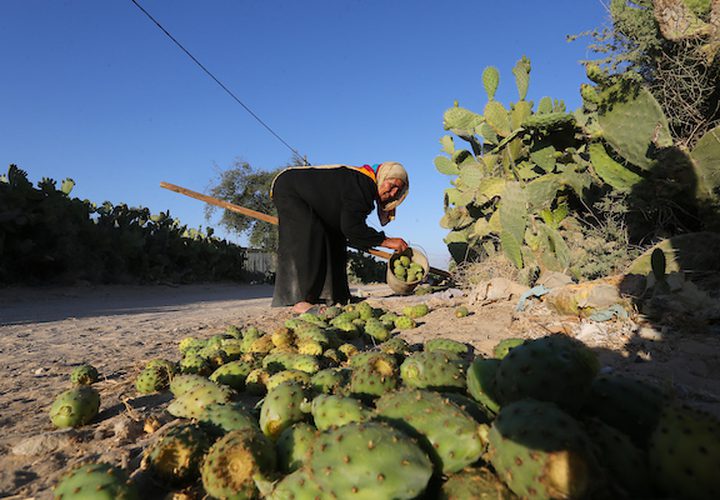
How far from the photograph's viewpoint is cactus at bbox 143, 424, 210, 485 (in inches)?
43.9

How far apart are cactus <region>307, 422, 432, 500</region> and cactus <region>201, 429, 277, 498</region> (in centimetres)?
19

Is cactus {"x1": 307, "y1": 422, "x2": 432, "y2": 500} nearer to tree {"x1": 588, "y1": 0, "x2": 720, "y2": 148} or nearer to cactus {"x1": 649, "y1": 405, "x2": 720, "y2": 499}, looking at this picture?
cactus {"x1": 649, "y1": 405, "x2": 720, "y2": 499}

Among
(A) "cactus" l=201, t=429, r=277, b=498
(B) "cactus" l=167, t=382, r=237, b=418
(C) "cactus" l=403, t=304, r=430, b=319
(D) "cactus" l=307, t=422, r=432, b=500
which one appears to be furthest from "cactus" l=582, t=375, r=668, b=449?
(C) "cactus" l=403, t=304, r=430, b=319

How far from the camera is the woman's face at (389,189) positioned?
4637 millimetres

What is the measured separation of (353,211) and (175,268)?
844cm

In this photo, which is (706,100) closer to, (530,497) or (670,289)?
(670,289)

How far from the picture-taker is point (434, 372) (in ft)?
4.59

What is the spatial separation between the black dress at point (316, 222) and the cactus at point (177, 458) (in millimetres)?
3403

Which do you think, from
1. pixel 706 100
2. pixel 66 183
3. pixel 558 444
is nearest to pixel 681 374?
pixel 558 444

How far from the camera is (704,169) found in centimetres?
317

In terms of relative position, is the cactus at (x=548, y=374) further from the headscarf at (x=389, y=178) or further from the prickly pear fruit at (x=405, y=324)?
the headscarf at (x=389, y=178)

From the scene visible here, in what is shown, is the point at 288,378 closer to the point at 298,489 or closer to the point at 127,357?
the point at 298,489

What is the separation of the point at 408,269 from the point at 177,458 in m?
4.35

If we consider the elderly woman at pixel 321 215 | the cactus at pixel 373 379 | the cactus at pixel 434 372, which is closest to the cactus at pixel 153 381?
the cactus at pixel 373 379
